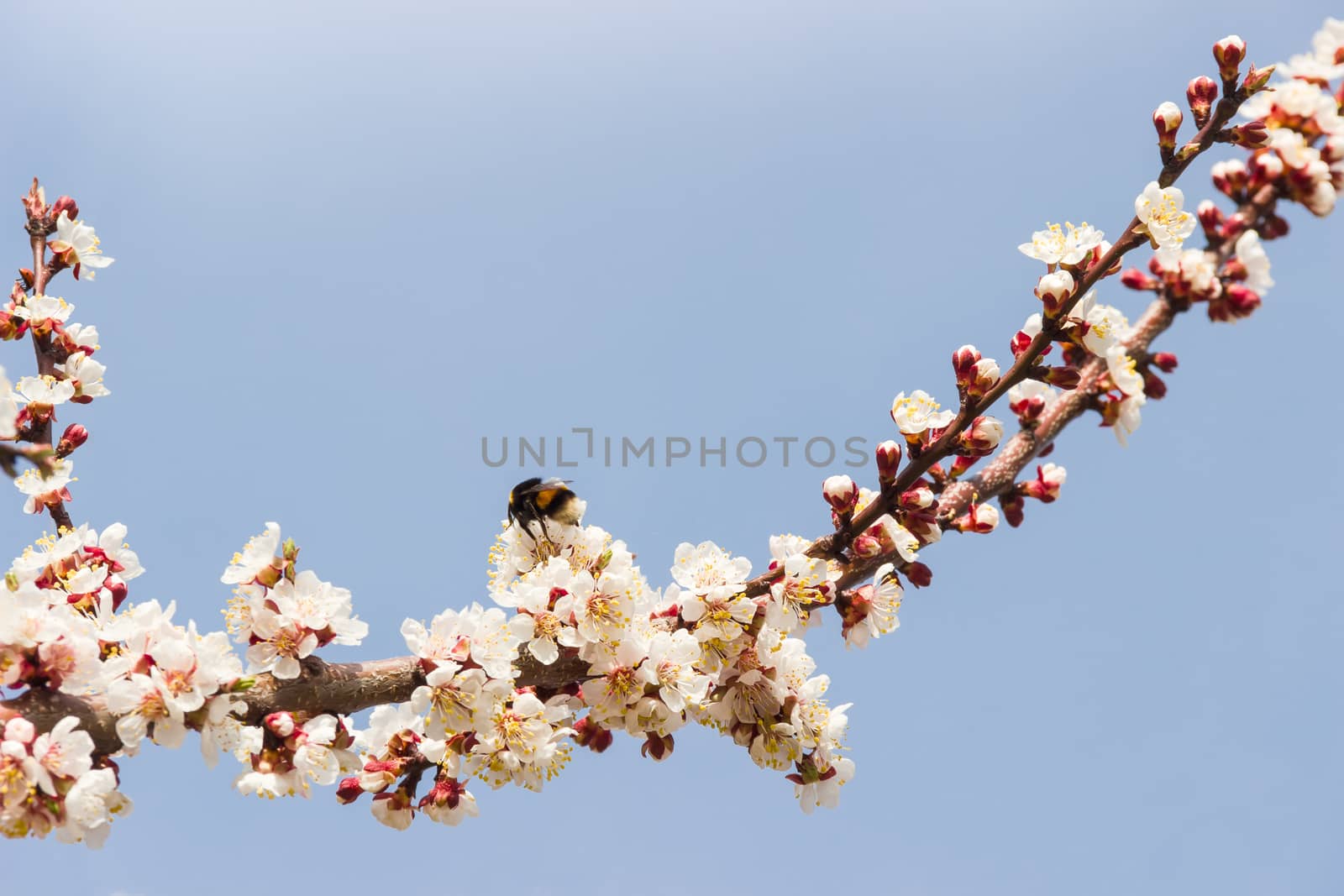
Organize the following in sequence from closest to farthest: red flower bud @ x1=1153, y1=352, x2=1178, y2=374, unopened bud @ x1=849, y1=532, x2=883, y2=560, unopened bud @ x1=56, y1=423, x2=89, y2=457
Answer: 1. red flower bud @ x1=1153, y1=352, x2=1178, y2=374
2. unopened bud @ x1=849, y1=532, x2=883, y2=560
3. unopened bud @ x1=56, y1=423, x2=89, y2=457

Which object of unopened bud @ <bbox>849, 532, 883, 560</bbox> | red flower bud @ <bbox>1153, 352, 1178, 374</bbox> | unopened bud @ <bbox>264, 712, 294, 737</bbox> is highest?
red flower bud @ <bbox>1153, 352, 1178, 374</bbox>

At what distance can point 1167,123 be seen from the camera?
399 cm

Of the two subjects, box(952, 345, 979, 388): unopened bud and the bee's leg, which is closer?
box(952, 345, 979, 388): unopened bud

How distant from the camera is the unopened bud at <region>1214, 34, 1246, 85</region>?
3.92 metres

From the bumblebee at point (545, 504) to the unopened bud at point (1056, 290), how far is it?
2119 mm

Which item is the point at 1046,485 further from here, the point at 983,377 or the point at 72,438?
Answer: the point at 72,438

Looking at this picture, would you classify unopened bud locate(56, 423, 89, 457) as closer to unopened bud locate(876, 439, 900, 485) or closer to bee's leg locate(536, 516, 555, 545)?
bee's leg locate(536, 516, 555, 545)

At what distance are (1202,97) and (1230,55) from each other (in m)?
0.17

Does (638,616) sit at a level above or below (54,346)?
below

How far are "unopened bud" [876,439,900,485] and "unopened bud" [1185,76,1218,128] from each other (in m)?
1.83

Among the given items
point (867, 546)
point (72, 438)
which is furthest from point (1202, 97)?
point (72, 438)

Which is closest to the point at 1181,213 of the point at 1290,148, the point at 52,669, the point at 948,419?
the point at 1290,148

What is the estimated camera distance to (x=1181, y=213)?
12.5ft

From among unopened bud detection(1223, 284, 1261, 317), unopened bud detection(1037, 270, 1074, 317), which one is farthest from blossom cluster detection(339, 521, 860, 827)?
unopened bud detection(1223, 284, 1261, 317)
